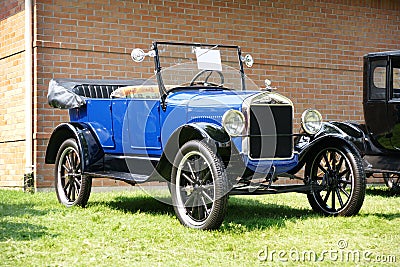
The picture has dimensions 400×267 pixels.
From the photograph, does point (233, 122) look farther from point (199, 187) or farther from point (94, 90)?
point (94, 90)

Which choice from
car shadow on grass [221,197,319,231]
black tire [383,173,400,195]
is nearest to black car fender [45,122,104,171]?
car shadow on grass [221,197,319,231]

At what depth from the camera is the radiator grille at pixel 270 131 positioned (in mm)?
6566

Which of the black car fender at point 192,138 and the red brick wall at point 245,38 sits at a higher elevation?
the red brick wall at point 245,38

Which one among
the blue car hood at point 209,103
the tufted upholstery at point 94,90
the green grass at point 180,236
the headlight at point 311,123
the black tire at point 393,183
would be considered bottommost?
the black tire at point 393,183

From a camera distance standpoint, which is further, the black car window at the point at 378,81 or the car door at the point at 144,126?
the black car window at the point at 378,81

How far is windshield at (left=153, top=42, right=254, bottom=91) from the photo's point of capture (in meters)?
7.31

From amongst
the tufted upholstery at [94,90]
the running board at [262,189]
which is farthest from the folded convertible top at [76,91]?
the running board at [262,189]

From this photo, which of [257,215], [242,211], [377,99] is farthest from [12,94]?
[377,99]

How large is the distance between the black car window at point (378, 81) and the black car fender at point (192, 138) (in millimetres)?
3621

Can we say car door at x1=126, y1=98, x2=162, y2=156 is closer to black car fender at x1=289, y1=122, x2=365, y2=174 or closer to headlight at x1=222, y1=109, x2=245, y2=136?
headlight at x1=222, y1=109, x2=245, y2=136

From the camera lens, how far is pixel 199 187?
20.5ft

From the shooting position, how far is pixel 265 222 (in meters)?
6.55

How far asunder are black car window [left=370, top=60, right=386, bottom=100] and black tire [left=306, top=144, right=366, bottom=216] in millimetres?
2124

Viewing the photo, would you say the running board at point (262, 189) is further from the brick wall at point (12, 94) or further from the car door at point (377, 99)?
the brick wall at point (12, 94)
